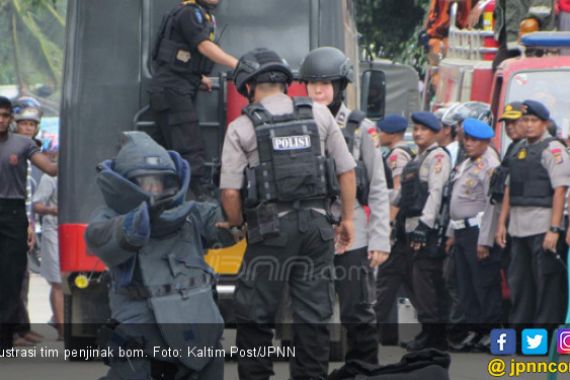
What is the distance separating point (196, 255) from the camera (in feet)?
24.9

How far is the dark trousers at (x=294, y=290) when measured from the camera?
853 cm

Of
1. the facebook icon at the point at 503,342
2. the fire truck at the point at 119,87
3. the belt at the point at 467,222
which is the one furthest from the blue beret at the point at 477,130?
the facebook icon at the point at 503,342

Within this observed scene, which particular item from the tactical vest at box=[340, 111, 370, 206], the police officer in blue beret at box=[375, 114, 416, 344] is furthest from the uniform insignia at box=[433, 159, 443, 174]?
the tactical vest at box=[340, 111, 370, 206]

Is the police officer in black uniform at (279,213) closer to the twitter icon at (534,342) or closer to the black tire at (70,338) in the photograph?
the twitter icon at (534,342)

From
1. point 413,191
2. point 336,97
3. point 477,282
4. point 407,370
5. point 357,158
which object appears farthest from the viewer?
point 413,191

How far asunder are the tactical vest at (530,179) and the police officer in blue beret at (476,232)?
39 centimetres

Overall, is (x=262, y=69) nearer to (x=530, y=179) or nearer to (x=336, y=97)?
(x=336, y=97)

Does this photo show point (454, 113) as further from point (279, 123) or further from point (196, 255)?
point (196, 255)

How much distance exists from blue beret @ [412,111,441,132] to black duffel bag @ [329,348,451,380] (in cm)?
623

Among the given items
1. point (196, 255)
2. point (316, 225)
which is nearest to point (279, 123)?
point (316, 225)

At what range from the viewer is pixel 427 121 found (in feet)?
44.7

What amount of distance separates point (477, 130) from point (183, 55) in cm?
310

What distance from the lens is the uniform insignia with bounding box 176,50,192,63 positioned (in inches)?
423

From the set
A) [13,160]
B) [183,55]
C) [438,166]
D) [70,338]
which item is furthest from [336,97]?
[13,160]
